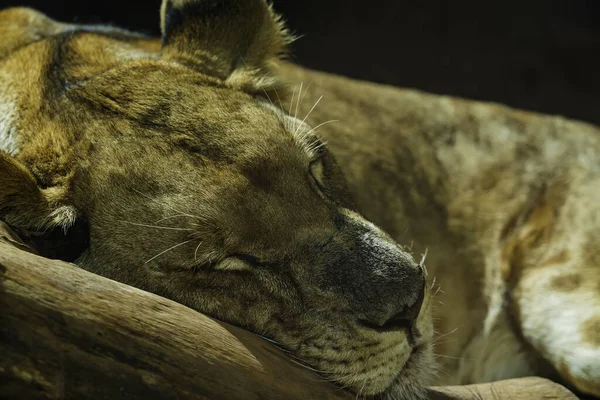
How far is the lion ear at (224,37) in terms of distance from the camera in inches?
139

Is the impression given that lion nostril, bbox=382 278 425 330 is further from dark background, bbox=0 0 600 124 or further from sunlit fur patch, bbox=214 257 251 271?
dark background, bbox=0 0 600 124

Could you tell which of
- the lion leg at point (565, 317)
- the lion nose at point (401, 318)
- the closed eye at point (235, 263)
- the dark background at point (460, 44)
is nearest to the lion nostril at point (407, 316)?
the lion nose at point (401, 318)

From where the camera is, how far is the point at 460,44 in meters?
7.96

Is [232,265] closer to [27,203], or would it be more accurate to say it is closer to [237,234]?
[237,234]

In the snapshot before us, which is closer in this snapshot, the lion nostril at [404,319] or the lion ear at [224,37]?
the lion nostril at [404,319]

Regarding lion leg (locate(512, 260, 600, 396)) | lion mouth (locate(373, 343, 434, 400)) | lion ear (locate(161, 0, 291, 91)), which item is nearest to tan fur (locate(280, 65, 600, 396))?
lion leg (locate(512, 260, 600, 396))

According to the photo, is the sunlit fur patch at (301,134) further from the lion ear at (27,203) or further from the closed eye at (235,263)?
the lion ear at (27,203)

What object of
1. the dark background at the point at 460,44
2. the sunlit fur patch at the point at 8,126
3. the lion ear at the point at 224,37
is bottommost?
the sunlit fur patch at the point at 8,126

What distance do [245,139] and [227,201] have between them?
27 cm

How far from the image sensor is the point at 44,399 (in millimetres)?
2070

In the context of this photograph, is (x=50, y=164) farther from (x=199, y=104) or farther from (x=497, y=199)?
(x=497, y=199)

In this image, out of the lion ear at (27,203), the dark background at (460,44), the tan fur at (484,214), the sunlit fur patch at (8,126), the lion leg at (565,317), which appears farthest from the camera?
the dark background at (460,44)

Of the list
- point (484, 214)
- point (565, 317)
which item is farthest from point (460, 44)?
point (565, 317)

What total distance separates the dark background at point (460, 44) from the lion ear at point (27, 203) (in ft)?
15.8
